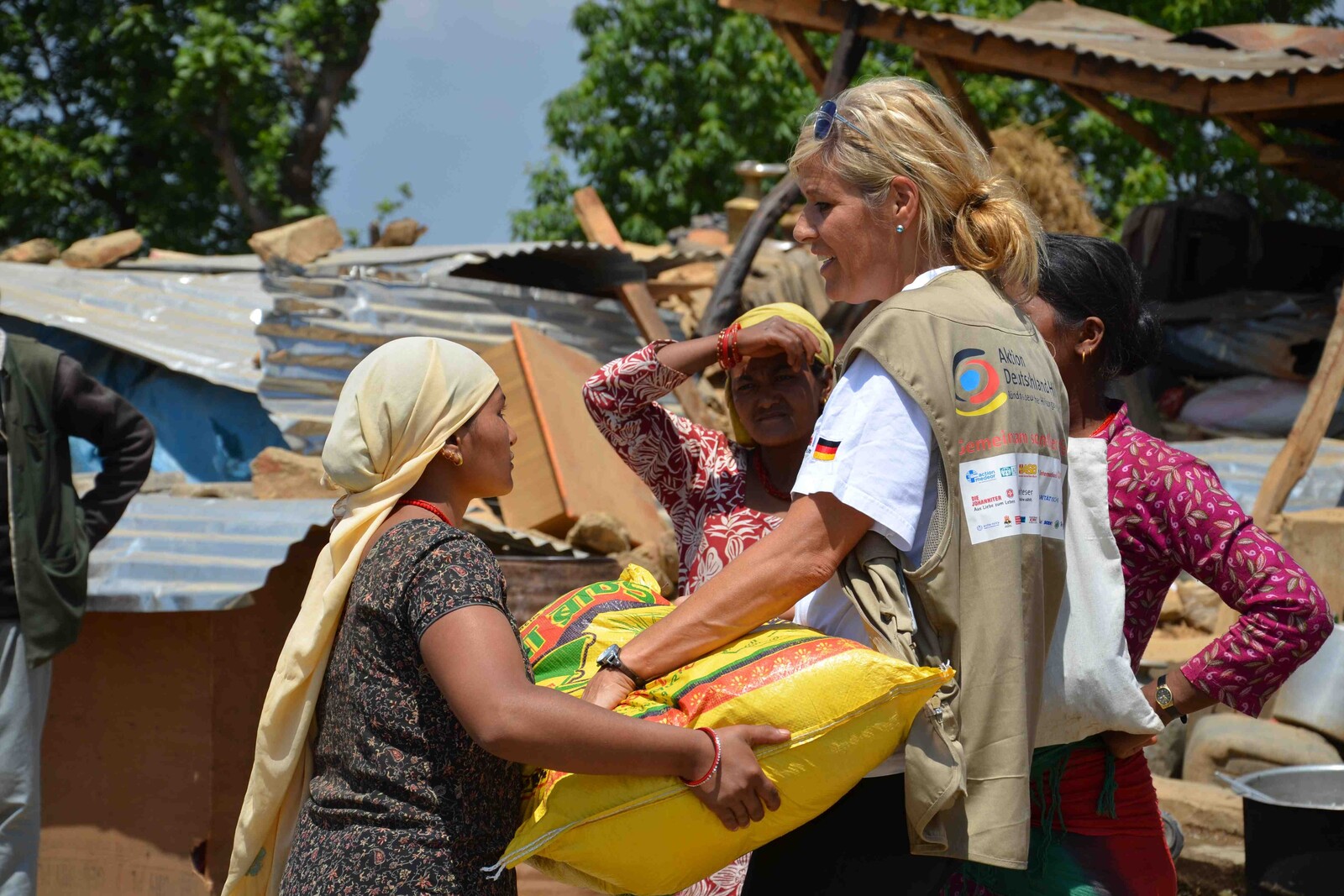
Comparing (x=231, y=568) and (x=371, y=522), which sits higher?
(x=371, y=522)

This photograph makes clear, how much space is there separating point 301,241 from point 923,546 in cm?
725

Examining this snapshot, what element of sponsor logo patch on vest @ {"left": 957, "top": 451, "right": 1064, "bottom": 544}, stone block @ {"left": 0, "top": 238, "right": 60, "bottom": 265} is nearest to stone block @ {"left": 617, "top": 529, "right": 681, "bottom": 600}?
sponsor logo patch on vest @ {"left": 957, "top": 451, "right": 1064, "bottom": 544}

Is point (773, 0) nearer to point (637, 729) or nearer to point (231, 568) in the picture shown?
point (231, 568)

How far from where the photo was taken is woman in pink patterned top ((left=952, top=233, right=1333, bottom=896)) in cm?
220

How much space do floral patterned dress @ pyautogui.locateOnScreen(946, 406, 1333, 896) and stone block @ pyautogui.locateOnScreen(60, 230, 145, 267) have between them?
28.7ft

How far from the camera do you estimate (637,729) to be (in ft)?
6.03

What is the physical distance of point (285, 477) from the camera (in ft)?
18.8

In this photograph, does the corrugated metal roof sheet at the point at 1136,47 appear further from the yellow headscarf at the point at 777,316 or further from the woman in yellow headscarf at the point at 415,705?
the woman in yellow headscarf at the point at 415,705

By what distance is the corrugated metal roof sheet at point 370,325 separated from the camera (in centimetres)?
716

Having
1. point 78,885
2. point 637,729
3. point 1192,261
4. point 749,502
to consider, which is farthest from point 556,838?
point 1192,261

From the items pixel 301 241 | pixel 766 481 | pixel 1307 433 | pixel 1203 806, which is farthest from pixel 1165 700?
pixel 301 241

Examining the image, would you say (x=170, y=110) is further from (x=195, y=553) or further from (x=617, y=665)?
(x=617, y=665)

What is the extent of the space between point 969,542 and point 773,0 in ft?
23.3

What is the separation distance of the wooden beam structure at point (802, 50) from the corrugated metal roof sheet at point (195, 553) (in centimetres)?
504
